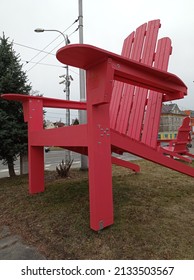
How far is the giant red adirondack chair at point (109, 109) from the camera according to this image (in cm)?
162

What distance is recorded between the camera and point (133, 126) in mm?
2877

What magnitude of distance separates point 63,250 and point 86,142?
2.78ft

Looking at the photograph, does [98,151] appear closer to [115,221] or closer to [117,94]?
[115,221]

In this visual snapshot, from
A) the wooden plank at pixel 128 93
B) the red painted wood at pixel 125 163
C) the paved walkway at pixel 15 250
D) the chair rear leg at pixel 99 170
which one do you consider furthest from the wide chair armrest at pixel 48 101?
the paved walkway at pixel 15 250

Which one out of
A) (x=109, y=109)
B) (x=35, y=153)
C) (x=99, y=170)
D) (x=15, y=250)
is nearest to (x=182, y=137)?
(x=109, y=109)

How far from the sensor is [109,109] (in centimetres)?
233

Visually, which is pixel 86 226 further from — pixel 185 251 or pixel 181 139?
pixel 181 139

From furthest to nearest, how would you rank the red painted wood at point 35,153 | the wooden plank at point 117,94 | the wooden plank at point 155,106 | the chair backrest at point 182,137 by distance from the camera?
the chair backrest at point 182,137 < the wooden plank at point 117,94 < the red painted wood at point 35,153 < the wooden plank at point 155,106

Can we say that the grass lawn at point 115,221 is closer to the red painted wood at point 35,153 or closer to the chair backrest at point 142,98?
the red painted wood at point 35,153

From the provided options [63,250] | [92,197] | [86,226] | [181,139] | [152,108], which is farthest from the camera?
[181,139]

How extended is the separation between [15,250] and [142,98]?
2314 mm

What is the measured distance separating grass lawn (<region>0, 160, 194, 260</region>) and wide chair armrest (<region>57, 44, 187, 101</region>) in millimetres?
1290

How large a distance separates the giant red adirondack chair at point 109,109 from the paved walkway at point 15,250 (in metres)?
0.51
